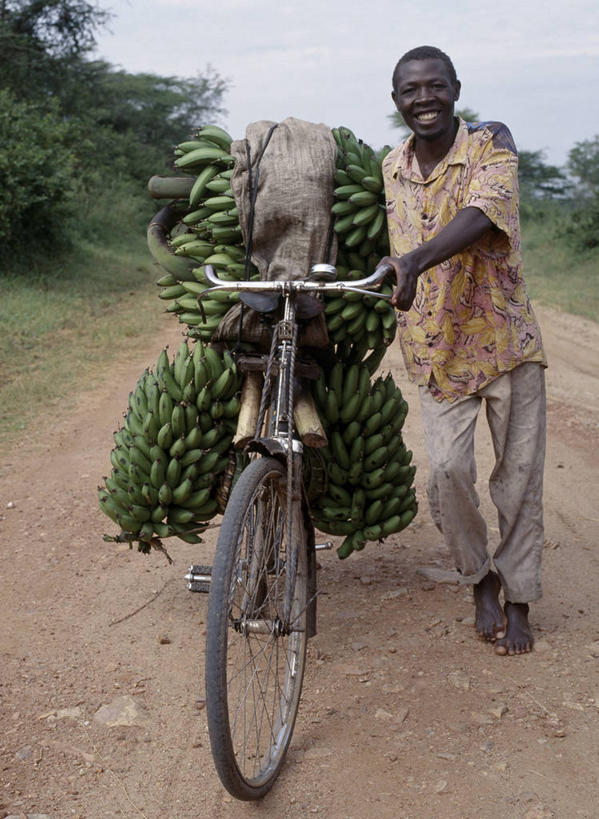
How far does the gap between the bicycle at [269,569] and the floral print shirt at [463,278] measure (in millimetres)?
573

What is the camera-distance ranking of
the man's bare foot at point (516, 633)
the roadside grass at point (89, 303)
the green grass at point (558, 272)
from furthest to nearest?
the green grass at point (558, 272)
the roadside grass at point (89, 303)
the man's bare foot at point (516, 633)

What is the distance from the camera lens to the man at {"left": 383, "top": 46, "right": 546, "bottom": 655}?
305cm

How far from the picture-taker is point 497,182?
9.83ft

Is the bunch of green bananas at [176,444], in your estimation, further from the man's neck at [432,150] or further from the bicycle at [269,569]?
the man's neck at [432,150]

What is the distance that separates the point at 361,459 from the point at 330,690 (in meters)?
0.87

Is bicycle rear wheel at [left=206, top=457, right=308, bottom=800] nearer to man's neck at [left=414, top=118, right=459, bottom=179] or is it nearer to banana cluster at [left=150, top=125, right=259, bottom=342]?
banana cluster at [left=150, top=125, right=259, bottom=342]

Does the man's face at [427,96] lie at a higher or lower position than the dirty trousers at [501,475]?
higher

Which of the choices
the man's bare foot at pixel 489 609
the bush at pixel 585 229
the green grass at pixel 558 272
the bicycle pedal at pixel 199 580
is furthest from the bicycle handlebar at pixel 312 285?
the bush at pixel 585 229

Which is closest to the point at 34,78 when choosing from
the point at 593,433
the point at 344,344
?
the point at 593,433

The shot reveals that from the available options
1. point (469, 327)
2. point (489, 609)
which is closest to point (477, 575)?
point (489, 609)

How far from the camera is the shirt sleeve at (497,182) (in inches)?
116

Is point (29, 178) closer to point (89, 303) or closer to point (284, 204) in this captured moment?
point (89, 303)

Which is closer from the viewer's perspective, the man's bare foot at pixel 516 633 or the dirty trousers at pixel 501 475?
the dirty trousers at pixel 501 475

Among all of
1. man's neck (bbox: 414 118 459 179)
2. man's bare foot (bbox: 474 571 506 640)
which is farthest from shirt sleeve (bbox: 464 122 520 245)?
man's bare foot (bbox: 474 571 506 640)
